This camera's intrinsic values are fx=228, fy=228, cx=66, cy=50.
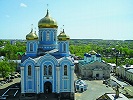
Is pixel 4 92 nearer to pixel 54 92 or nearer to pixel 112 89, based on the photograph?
pixel 54 92

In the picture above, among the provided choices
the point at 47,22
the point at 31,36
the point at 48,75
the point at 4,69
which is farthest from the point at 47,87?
the point at 4,69

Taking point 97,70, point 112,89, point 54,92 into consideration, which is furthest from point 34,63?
point 97,70

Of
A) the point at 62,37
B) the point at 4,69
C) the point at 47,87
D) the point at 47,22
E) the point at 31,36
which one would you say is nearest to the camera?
the point at 47,87

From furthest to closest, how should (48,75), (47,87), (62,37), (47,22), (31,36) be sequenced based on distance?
1. (47,22)
2. (62,37)
3. (31,36)
4. (47,87)
5. (48,75)

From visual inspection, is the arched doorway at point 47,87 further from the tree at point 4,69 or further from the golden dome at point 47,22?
the tree at point 4,69

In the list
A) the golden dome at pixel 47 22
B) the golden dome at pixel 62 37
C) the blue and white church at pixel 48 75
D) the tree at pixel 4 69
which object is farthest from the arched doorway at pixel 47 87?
the tree at pixel 4 69

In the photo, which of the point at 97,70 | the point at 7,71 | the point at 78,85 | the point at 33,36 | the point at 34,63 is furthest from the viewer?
the point at 97,70

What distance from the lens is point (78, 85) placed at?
28672 millimetres

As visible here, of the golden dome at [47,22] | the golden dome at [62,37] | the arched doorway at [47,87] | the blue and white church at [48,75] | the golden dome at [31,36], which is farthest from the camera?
the golden dome at [47,22]

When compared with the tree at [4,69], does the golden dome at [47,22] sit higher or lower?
higher

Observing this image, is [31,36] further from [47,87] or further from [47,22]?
[47,87]

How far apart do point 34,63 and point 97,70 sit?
15.4 m

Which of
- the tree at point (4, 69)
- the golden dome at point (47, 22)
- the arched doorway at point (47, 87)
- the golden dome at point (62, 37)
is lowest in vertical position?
the arched doorway at point (47, 87)

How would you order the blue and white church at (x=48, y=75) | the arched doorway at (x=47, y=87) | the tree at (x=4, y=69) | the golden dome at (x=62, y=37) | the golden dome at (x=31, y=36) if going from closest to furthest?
the blue and white church at (x=48, y=75) → the arched doorway at (x=47, y=87) → the golden dome at (x=31, y=36) → the golden dome at (x=62, y=37) → the tree at (x=4, y=69)
